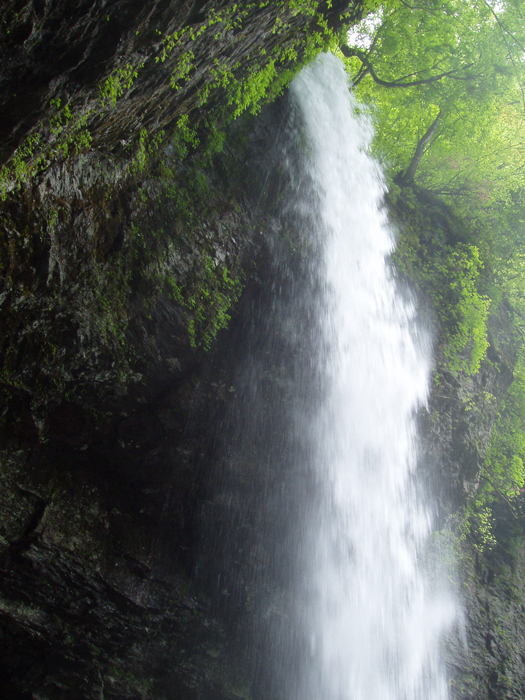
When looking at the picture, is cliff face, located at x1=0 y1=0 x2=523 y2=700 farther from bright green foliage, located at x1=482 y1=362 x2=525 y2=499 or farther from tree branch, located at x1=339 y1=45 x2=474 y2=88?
bright green foliage, located at x1=482 y1=362 x2=525 y2=499

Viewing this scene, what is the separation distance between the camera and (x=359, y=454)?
7.53 metres

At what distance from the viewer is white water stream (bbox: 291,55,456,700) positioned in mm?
7223

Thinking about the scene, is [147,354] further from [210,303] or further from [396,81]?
[396,81]

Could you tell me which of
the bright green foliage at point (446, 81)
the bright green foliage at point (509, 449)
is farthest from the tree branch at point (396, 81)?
the bright green foliage at point (509, 449)

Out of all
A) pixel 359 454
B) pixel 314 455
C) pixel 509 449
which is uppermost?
pixel 509 449

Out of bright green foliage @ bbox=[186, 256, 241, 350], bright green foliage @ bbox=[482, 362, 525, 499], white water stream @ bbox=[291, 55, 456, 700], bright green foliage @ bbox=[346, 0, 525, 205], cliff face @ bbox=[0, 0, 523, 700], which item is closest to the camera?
cliff face @ bbox=[0, 0, 523, 700]

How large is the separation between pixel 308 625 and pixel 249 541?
6.00 feet

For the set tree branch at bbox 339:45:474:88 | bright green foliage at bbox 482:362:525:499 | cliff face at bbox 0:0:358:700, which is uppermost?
tree branch at bbox 339:45:474:88

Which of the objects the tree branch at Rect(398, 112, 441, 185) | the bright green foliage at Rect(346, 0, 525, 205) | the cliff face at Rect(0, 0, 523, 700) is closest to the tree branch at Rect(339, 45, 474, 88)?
the bright green foliage at Rect(346, 0, 525, 205)

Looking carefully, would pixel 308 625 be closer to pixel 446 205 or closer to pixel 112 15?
pixel 112 15

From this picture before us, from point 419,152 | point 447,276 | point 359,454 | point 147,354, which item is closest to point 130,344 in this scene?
point 147,354

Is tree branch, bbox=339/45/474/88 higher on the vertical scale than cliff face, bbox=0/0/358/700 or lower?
higher

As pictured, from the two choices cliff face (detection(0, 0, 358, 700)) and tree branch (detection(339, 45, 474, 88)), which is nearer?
cliff face (detection(0, 0, 358, 700))

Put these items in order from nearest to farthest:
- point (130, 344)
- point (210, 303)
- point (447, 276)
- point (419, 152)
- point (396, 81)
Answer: point (130, 344)
point (210, 303)
point (396, 81)
point (447, 276)
point (419, 152)
